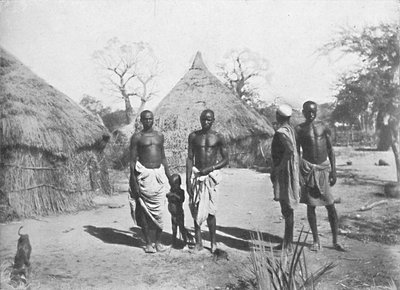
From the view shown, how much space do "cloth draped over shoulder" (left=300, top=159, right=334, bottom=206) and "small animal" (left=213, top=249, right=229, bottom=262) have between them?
1.02 metres

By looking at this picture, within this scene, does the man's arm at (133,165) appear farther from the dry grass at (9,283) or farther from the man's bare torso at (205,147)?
the dry grass at (9,283)

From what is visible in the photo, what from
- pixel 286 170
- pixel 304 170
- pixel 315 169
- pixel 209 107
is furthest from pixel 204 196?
pixel 209 107

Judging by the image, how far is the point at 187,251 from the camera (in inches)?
155

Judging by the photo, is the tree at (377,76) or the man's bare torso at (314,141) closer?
the man's bare torso at (314,141)

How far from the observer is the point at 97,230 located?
4.89 m

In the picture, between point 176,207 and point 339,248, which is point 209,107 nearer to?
point 176,207

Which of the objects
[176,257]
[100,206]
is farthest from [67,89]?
[176,257]

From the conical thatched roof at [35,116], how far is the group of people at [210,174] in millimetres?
2476

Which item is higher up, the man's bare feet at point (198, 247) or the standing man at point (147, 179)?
the standing man at point (147, 179)

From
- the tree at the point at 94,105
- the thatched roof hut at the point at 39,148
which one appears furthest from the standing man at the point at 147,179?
the tree at the point at 94,105

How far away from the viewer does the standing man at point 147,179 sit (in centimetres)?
393

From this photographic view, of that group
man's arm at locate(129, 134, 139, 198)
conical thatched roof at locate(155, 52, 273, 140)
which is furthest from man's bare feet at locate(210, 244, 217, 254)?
conical thatched roof at locate(155, 52, 273, 140)

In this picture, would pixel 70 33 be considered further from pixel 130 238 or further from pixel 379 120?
A: pixel 379 120

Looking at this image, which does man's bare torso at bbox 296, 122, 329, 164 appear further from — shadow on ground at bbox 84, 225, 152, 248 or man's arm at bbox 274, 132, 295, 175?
shadow on ground at bbox 84, 225, 152, 248
